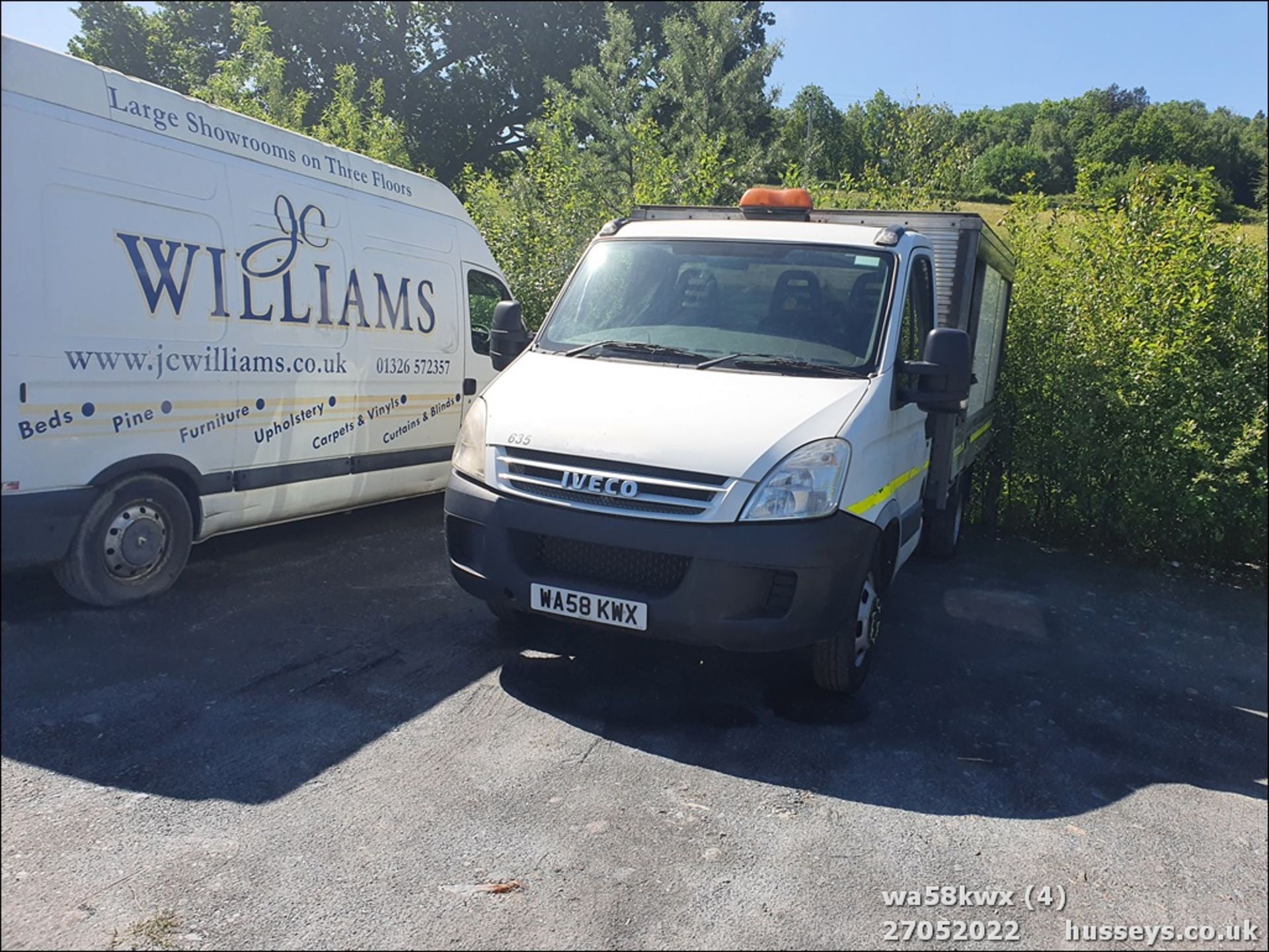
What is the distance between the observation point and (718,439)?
160 inches

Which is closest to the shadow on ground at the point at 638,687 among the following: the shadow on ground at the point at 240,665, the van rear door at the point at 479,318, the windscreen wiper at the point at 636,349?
the shadow on ground at the point at 240,665

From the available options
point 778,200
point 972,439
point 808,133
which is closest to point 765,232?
point 778,200

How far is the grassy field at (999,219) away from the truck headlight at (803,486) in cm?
349

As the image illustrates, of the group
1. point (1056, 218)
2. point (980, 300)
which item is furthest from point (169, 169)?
point (1056, 218)

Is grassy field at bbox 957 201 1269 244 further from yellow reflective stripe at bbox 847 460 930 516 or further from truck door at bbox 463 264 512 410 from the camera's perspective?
truck door at bbox 463 264 512 410

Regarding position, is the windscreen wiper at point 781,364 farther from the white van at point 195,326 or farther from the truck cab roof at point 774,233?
the white van at point 195,326

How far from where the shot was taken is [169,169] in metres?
3.19

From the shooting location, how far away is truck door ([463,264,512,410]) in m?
7.82

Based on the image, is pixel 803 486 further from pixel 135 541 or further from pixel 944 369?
pixel 135 541

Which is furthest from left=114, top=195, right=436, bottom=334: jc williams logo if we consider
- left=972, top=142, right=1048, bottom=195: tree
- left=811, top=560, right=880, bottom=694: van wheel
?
left=972, top=142, right=1048, bottom=195: tree

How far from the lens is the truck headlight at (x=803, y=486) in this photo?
3951mm

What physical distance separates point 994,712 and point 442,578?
3282 millimetres

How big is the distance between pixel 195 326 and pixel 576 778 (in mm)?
2183

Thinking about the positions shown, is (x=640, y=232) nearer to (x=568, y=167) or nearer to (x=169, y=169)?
(x=169, y=169)
